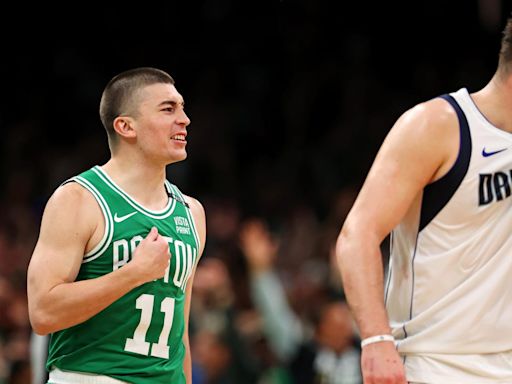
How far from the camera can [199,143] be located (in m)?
13.8

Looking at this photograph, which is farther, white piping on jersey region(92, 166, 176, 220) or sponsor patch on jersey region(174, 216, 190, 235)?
sponsor patch on jersey region(174, 216, 190, 235)

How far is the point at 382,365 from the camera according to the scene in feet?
14.0

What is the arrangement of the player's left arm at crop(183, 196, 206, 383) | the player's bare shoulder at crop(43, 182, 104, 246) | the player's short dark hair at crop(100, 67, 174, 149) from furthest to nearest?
the player's left arm at crop(183, 196, 206, 383), the player's short dark hair at crop(100, 67, 174, 149), the player's bare shoulder at crop(43, 182, 104, 246)

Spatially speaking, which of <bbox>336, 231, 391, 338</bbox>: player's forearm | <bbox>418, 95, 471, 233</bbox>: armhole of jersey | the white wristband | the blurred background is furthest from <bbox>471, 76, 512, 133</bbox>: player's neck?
the blurred background

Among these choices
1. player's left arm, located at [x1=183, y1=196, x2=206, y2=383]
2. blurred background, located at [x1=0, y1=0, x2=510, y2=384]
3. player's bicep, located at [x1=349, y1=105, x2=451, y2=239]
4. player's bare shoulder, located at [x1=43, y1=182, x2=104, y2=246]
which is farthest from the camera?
blurred background, located at [x1=0, y1=0, x2=510, y2=384]

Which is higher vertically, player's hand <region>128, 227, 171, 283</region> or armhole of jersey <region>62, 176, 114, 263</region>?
armhole of jersey <region>62, 176, 114, 263</region>

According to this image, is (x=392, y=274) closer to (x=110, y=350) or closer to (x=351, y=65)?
(x=110, y=350)

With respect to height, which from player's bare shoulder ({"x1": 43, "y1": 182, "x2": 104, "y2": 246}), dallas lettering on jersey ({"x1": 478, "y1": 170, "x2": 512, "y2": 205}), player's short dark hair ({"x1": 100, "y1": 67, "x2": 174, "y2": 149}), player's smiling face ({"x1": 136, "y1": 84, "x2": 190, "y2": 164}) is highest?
player's short dark hair ({"x1": 100, "y1": 67, "x2": 174, "y2": 149})

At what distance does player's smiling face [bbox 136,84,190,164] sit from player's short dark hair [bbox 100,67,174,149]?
0.04 meters

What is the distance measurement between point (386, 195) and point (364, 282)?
0.36m

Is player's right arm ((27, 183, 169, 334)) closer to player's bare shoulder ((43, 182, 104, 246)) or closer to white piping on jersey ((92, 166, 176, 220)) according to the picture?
player's bare shoulder ((43, 182, 104, 246))

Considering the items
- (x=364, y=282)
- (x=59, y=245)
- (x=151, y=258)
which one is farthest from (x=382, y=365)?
(x=59, y=245)

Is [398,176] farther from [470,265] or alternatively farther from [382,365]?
[382,365]

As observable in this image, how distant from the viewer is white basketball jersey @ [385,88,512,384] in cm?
458
